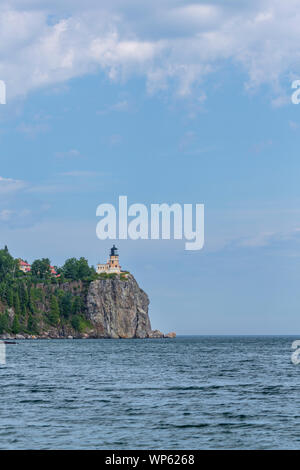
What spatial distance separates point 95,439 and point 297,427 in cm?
1271

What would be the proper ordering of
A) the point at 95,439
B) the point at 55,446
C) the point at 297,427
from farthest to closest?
the point at 297,427, the point at 95,439, the point at 55,446

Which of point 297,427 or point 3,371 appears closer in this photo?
point 297,427

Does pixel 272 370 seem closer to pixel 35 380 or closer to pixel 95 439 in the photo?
pixel 35 380

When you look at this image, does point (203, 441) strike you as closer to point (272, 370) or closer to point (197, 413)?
point (197, 413)

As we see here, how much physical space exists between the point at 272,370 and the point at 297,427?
4987cm

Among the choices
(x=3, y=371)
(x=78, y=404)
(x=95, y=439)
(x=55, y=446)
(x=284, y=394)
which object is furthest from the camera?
(x=3, y=371)

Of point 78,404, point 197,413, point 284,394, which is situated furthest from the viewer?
point 284,394

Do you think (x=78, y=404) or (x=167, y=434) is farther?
(x=78, y=404)

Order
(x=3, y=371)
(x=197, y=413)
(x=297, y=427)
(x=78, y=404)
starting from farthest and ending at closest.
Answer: (x=3, y=371), (x=78, y=404), (x=197, y=413), (x=297, y=427)

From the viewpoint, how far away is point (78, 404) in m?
48.4
